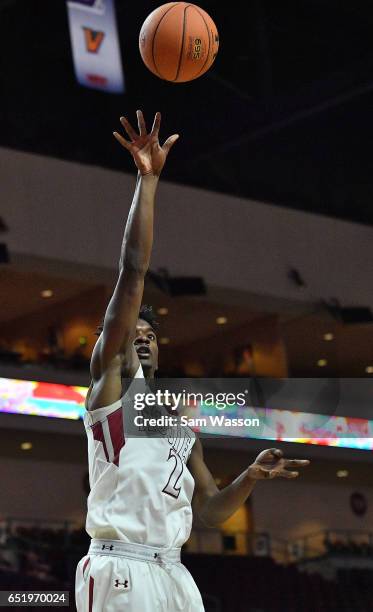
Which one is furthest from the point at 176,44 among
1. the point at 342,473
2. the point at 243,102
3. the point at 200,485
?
the point at 342,473

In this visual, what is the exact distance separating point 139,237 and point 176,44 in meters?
1.69

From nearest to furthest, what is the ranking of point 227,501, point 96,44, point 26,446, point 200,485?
1. point 227,501
2. point 200,485
3. point 96,44
4. point 26,446

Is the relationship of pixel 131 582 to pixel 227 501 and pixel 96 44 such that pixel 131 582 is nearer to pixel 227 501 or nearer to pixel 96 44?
pixel 227 501

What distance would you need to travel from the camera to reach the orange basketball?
5.52 metres

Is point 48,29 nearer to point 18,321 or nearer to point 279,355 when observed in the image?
point 18,321

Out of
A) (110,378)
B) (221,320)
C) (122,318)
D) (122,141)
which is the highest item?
(221,320)

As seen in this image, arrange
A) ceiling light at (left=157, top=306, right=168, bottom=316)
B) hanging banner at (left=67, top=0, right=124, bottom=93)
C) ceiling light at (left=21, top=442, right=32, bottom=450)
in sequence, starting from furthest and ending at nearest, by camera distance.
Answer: ceiling light at (left=157, top=306, right=168, bottom=316)
ceiling light at (left=21, top=442, right=32, bottom=450)
hanging banner at (left=67, top=0, right=124, bottom=93)

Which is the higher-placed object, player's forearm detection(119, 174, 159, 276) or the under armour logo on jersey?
player's forearm detection(119, 174, 159, 276)

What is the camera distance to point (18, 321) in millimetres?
21562

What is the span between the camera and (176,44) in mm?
5516

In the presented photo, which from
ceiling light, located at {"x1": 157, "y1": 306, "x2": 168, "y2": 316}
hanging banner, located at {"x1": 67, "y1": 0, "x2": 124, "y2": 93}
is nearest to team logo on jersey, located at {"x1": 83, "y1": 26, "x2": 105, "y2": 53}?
hanging banner, located at {"x1": 67, "y1": 0, "x2": 124, "y2": 93}

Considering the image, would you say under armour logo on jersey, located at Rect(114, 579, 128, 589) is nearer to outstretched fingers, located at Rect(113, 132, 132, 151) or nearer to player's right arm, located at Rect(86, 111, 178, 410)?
player's right arm, located at Rect(86, 111, 178, 410)

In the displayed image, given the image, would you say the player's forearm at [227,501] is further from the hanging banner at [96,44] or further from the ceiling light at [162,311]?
the ceiling light at [162,311]

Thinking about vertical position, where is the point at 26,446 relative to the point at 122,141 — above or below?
above
